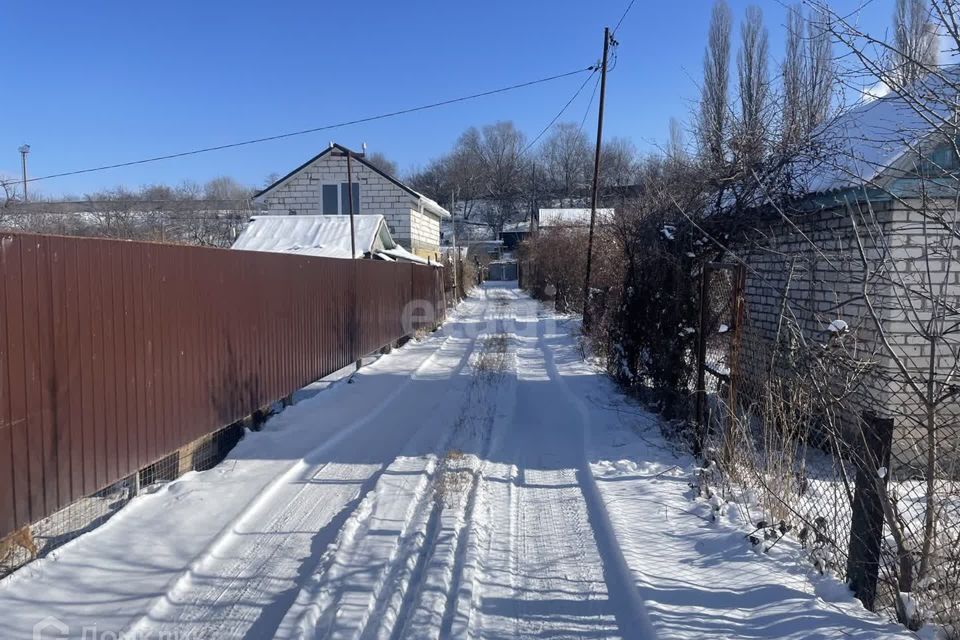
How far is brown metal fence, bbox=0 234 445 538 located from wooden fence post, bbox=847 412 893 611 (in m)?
4.36

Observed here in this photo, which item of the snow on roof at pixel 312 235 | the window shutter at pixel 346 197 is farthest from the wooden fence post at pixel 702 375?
the window shutter at pixel 346 197

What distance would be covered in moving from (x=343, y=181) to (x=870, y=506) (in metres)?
27.0

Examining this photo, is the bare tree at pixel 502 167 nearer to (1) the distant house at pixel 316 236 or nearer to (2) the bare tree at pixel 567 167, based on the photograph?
(2) the bare tree at pixel 567 167

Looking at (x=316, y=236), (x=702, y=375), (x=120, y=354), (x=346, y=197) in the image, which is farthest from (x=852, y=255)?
(x=346, y=197)

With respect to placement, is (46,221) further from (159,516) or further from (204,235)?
(159,516)

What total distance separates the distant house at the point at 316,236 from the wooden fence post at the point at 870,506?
60.5 ft

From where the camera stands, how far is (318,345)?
9.07 m

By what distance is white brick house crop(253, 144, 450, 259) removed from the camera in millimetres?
27938

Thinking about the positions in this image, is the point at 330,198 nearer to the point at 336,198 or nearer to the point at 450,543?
the point at 336,198

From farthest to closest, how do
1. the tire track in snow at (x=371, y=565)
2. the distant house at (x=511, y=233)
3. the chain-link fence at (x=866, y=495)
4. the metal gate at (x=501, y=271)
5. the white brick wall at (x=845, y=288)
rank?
the distant house at (x=511, y=233)
the metal gate at (x=501, y=271)
the white brick wall at (x=845, y=288)
the tire track in snow at (x=371, y=565)
the chain-link fence at (x=866, y=495)

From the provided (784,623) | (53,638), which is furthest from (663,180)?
(53,638)

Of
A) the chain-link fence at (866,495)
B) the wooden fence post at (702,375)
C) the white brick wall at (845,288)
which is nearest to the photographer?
the chain-link fence at (866,495)

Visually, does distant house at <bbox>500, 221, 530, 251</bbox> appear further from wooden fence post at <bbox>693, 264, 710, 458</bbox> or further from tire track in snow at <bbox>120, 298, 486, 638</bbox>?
tire track in snow at <bbox>120, 298, 486, 638</bbox>

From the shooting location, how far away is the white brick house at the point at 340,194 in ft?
91.7
